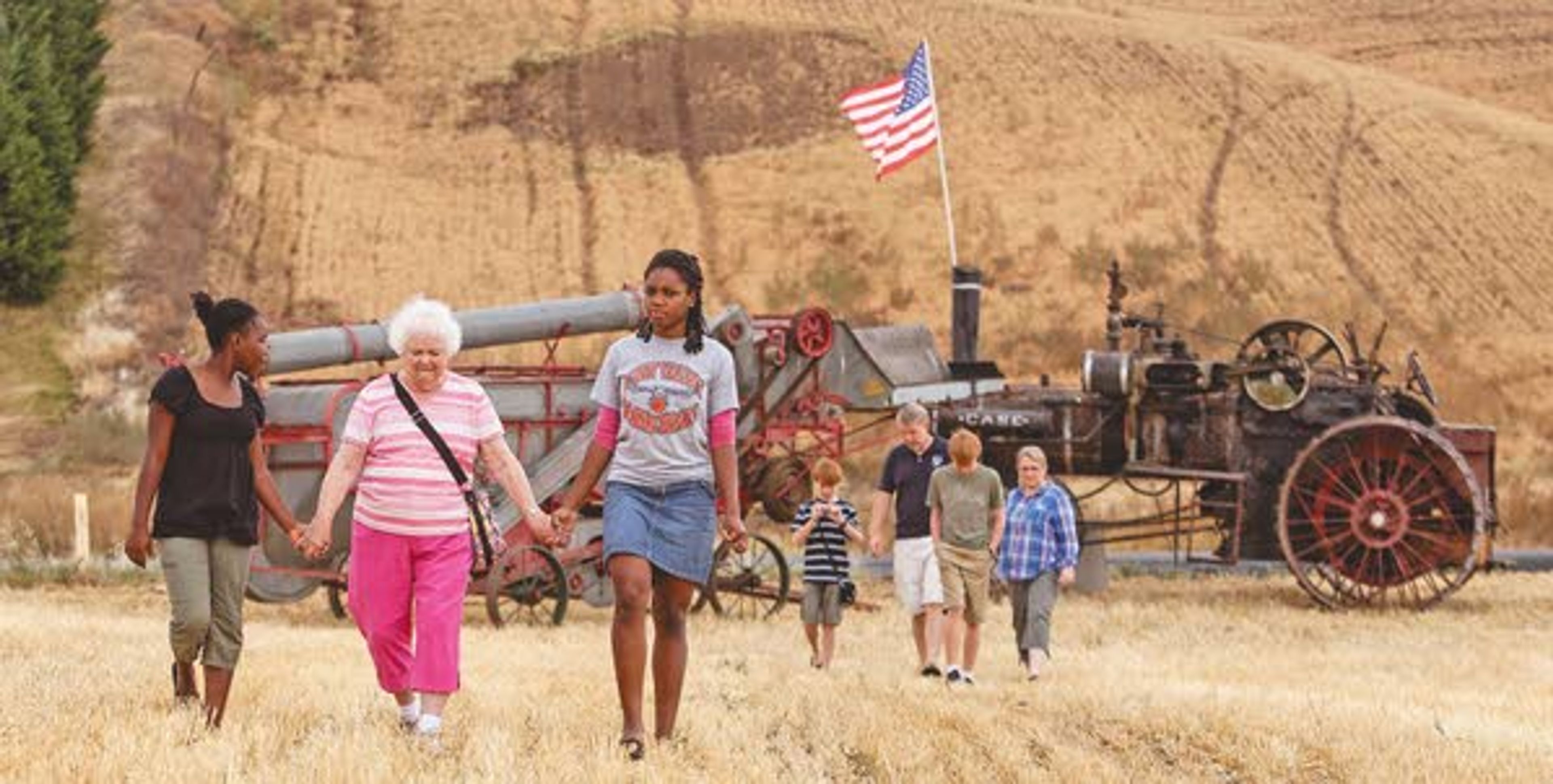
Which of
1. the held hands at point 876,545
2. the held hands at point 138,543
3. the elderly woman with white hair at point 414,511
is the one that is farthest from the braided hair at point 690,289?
the held hands at point 876,545

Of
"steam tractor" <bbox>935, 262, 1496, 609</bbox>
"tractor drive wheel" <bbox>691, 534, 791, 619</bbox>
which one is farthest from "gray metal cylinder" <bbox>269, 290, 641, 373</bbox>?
"steam tractor" <bbox>935, 262, 1496, 609</bbox>

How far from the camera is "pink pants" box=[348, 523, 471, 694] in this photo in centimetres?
701

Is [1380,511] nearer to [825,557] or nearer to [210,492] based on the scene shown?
[825,557]

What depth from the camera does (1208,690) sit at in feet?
34.9

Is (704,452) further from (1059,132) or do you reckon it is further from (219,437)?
(1059,132)

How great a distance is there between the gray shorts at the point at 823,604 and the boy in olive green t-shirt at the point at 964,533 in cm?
81

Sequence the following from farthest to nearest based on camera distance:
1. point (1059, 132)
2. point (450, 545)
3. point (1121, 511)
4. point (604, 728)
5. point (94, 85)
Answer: point (1059, 132)
point (94, 85)
point (1121, 511)
point (604, 728)
point (450, 545)

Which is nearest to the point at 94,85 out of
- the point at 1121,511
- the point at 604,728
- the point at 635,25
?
the point at 635,25

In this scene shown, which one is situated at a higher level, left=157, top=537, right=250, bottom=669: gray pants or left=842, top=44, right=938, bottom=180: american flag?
left=842, top=44, right=938, bottom=180: american flag

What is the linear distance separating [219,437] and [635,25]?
53.7 m

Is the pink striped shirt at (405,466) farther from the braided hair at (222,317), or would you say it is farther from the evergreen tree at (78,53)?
the evergreen tree at (78,53)

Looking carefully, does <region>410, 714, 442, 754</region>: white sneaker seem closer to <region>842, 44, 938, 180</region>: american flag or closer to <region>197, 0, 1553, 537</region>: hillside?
<region>842, 44, 938, 180</region>: american flag

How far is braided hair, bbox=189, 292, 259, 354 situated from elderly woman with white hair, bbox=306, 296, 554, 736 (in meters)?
0.65

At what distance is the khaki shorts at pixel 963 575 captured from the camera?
1101cm
